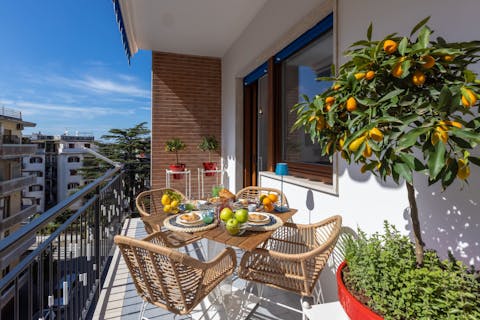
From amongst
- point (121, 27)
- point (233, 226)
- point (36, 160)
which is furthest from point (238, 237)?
point (36, 160)

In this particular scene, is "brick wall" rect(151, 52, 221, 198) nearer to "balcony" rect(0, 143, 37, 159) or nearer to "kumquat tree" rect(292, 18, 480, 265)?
"balcony" rect(0, 143, 37, 159)

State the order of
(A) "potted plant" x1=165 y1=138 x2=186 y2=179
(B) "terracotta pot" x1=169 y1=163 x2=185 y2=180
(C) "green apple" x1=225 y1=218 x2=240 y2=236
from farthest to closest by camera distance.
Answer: (B) "terracotta pot" x1=169 y1=163 x2=185 y2=180, (A) "potted plant" x1=165 y1=138 x2=186 y2=179, (C) "green apple" x1=225 y1=218 x2=240 y2=236

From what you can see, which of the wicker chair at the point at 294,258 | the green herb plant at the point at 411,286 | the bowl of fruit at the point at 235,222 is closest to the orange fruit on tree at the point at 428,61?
the green herb plant at the point at 411,286

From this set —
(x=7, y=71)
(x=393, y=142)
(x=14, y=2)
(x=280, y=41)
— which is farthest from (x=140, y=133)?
(x=7, y=71)

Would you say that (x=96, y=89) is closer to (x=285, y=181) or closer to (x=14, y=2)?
(x=14, y=2)

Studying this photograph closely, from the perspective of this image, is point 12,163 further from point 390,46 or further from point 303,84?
point 390,46

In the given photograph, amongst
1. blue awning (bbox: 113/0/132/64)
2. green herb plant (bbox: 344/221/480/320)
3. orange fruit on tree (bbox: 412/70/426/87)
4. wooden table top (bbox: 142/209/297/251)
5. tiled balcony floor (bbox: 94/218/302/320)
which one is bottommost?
tiled balcony floor (bbox: 94/218/302/320)

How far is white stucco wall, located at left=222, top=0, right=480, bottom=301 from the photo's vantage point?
1120 millimetres

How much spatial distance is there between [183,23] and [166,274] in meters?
3.83

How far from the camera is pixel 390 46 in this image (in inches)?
34.3

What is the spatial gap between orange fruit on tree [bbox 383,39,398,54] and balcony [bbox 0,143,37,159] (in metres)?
3.47

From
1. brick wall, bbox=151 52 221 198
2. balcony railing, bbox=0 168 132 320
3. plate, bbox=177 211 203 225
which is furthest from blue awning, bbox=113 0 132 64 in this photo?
plate, bbox=177 211 203 225

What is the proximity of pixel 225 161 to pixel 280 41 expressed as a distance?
286 cm

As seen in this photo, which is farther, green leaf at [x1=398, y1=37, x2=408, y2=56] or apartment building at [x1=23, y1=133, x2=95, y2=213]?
apartment building at [x1=23, y1=133, x2=95, y2=213]
